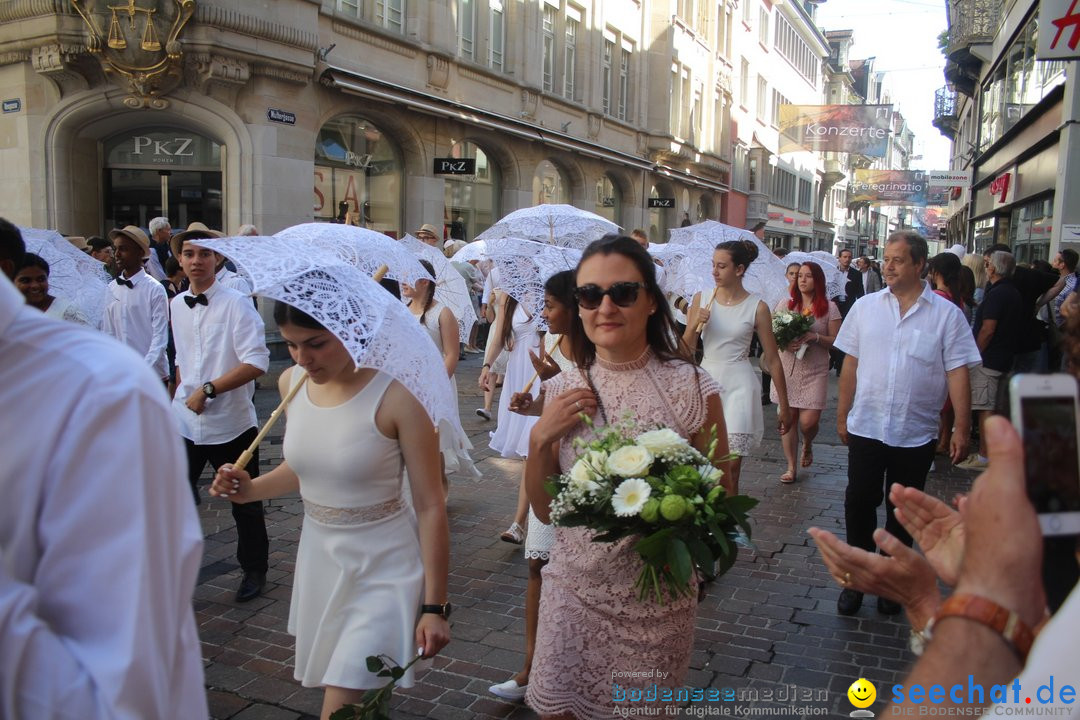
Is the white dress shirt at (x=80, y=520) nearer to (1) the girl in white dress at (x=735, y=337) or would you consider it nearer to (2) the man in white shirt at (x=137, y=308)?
(1) the girl in white dress at (x=735, y=337)

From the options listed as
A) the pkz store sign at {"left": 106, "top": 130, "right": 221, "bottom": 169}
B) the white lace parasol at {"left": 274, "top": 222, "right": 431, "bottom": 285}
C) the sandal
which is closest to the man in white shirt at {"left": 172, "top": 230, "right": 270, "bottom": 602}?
the white lace parasol at {"left": 274, "top": 222, "right": 431, "bottom": 285}

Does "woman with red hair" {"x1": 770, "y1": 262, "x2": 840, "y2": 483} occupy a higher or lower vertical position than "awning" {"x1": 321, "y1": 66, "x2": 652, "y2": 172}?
lower

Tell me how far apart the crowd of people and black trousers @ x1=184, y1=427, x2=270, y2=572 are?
0.05ft

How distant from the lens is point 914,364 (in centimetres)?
498

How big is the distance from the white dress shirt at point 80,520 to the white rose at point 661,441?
1606mm

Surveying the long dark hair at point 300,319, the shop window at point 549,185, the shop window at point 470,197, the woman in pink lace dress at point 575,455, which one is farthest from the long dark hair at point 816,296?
the shop window at point 549,185

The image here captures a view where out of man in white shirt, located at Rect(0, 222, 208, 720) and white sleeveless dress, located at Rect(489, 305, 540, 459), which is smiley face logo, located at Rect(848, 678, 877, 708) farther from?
man in white shirt, located at Rect(0, 222, 208, 720)

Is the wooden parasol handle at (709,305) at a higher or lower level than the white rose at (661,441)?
higher

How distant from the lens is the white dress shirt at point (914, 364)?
4961 millimetres

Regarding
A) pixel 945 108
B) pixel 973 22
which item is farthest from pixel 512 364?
pixel 945 108

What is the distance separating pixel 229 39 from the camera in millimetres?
14375

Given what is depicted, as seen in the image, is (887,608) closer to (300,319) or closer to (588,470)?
(588,470)

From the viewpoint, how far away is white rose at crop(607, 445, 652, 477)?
250 cm

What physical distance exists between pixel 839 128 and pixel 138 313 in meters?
24.0
